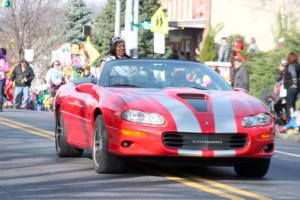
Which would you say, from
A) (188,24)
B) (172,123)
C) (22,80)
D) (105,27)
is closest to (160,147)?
(172,123)

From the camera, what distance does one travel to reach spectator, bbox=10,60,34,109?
3140cm

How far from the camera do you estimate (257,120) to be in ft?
34.9

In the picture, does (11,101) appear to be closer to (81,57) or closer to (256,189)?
(81,57)

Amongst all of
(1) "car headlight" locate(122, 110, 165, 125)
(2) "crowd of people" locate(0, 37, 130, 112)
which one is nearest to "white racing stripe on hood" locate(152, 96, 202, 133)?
(1) "car headlight" locate(122, 110, 165, 125)

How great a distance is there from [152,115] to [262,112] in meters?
1.24

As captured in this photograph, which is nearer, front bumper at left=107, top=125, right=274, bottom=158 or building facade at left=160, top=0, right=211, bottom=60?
front bumper at left=107, top=125, right=274, bottom=158

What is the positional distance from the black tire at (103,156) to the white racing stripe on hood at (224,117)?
114 centimetres

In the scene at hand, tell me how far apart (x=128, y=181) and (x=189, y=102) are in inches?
44.1

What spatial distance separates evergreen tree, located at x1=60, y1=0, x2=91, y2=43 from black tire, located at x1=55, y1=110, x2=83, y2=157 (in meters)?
52.5

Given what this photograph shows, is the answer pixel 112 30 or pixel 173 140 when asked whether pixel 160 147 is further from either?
pixel 112 30

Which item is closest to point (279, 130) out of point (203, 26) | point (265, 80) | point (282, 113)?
point (282, 113)

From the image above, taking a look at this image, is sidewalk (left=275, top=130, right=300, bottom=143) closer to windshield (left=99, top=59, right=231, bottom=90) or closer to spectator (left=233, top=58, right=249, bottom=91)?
spectator (left=233, top=58, right=249, bottom=91)

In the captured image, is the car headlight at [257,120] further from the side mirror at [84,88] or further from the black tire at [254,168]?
the side mirror at [84,88]

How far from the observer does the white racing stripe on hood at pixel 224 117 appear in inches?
409
